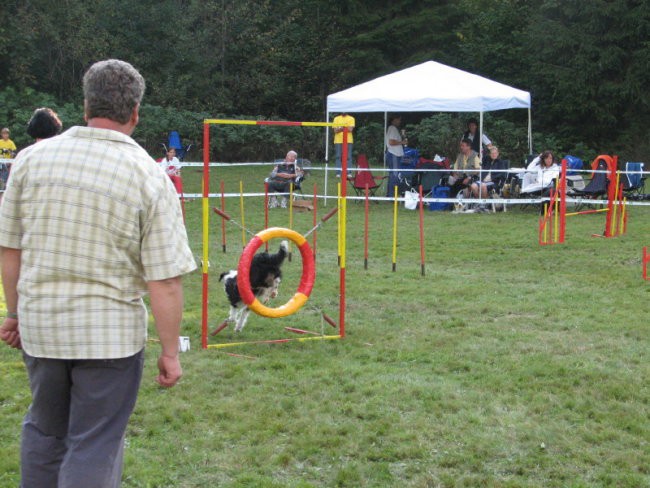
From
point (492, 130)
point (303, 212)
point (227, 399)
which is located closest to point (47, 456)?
point (227, 399)

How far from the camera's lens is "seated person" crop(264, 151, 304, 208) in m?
14.9

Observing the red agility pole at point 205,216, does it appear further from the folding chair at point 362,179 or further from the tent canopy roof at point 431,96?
the tent canopy roof at point 431,96

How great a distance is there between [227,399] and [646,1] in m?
25.8

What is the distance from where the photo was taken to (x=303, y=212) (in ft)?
49.2

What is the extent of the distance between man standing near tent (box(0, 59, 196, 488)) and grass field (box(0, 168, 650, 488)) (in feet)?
4.51

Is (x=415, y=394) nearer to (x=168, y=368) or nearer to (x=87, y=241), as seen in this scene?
(x=168, y=368)

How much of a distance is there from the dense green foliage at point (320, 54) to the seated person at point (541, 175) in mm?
10544

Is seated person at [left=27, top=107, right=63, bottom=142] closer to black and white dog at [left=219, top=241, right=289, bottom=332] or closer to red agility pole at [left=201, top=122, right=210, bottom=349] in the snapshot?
red agility pole at [left=201, top=122, right=210, bottom=349]

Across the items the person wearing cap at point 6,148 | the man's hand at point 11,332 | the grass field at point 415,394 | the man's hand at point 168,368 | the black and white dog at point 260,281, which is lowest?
the grass field at point 415,394

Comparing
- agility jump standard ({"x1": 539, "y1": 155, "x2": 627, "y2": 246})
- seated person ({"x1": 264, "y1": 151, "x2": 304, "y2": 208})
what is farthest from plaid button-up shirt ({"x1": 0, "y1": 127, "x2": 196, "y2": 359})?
seated person ({"x1": 264, "y1": 151, "x2": 304, "y2": 208})

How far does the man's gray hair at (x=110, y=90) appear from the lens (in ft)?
8.42

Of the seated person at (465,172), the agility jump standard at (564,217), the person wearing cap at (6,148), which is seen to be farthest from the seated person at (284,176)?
the person wearing cap at (6,148)

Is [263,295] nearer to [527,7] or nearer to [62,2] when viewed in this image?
[62,2]

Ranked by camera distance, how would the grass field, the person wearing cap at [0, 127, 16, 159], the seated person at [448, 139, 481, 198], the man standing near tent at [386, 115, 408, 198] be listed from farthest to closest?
the person wearing cap at [0, 127, 16, 159]
the man standing near tent at [386, 115, 408, 198]
the seated person at [448, 139, 481, 198]
the grass field
